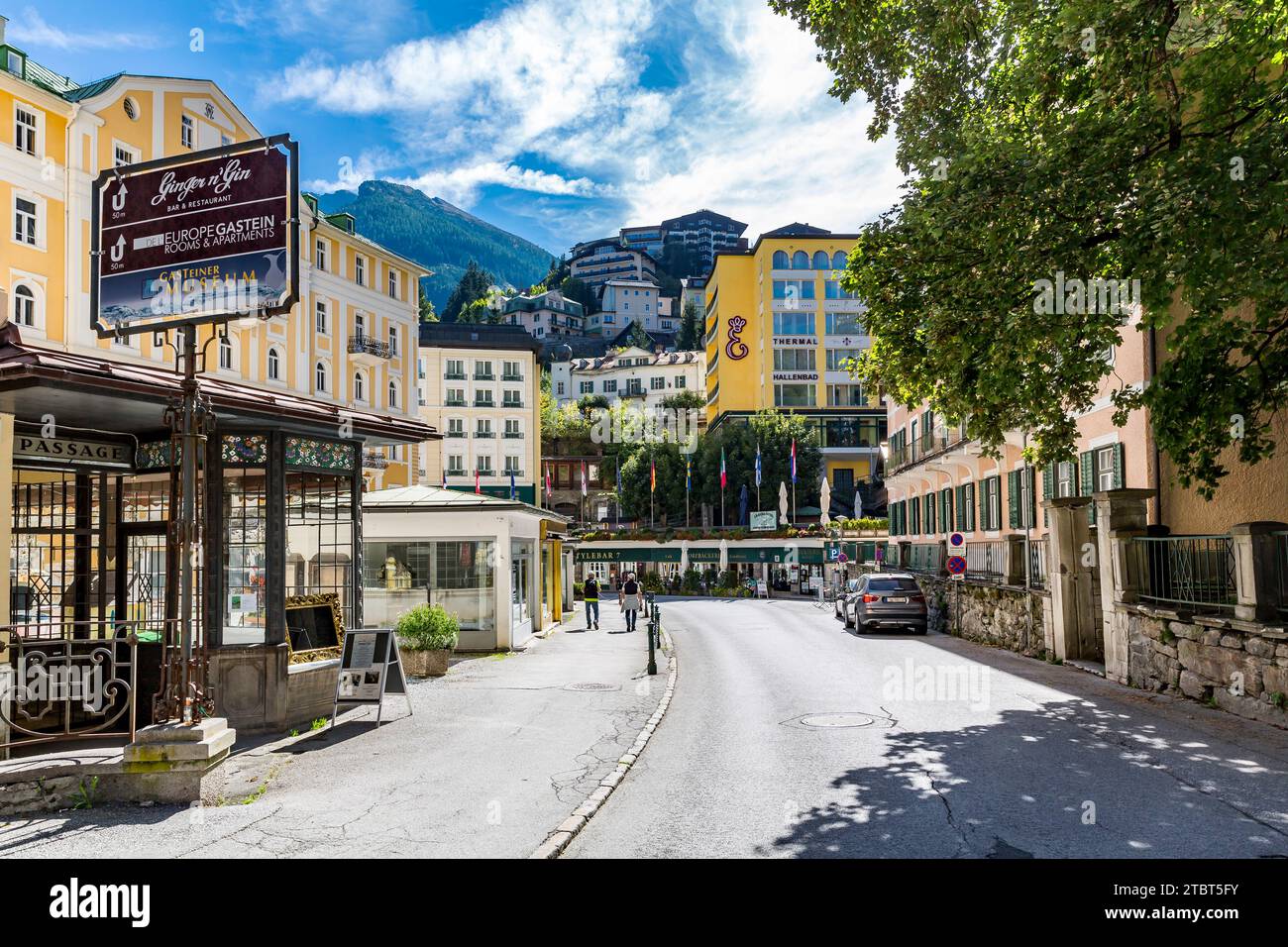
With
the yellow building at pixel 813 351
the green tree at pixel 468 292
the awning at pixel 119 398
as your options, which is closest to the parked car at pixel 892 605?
the awning at pixel 119 398

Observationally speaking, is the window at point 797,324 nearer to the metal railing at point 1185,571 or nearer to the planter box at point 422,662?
the metal railing at point 1185,571

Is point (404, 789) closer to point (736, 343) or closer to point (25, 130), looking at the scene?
point (25, 130)

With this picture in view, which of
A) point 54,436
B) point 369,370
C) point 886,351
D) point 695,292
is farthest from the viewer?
point 695,292

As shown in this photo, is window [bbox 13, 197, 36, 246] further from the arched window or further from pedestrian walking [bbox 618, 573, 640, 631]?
pedestrian walking [bbox 618, 573, 640, 631]

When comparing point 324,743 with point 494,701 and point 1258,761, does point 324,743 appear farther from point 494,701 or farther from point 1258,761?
point 1258,761

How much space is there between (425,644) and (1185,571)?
12.2 meters

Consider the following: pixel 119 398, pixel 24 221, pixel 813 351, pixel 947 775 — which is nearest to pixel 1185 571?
pixel 947 775

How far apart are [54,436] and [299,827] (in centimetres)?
607

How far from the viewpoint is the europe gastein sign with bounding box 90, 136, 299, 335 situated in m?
9.68

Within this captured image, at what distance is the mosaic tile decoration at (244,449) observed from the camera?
1180 centimetres

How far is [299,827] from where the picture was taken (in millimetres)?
7523

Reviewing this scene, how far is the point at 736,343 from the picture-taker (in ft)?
285

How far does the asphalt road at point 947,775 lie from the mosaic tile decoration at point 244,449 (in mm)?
5952
